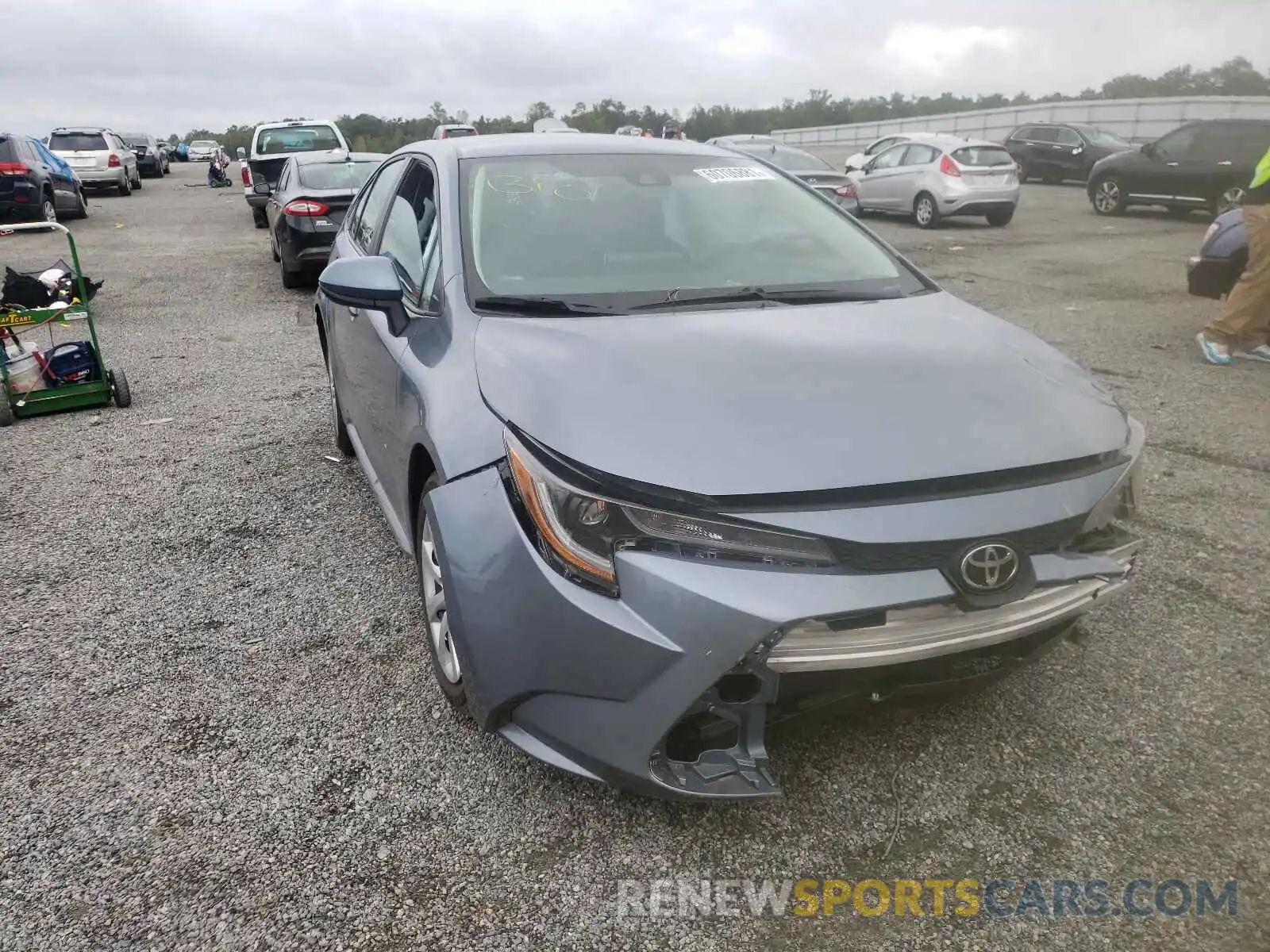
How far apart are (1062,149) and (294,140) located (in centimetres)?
1782

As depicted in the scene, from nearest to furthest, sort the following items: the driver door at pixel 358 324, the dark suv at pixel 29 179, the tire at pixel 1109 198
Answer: the driver door at pixel 358 324 < the dark suv at pixel 29 179 < the tire at pixel 1109 198

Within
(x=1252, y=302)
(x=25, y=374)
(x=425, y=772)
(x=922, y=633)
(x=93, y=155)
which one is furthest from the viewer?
(x=93, y=155)

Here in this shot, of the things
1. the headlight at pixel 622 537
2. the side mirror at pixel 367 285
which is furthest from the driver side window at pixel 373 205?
the headlight at pixel 622 537

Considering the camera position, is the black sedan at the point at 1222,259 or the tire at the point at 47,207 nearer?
the black sedan at the point at 1222,259

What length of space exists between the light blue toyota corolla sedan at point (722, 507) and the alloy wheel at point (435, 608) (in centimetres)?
1

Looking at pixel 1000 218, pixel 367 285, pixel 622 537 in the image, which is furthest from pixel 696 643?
pixel 1000 218

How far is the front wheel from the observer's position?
54.6ft

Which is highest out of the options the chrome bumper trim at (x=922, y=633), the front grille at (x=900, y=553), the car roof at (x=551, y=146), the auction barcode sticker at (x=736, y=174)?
the car roof at (x=551, y=146)

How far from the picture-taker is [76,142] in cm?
2438

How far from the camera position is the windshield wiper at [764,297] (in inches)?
109

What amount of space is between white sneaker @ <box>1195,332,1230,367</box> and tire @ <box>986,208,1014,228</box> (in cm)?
930

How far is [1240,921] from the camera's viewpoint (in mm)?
1956

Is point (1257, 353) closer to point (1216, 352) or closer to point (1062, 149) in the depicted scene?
point (1216, 352)

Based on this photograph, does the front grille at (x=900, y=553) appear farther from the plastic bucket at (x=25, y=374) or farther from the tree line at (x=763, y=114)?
the tree line at (x=763, y=114)
